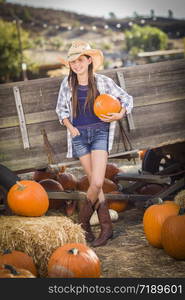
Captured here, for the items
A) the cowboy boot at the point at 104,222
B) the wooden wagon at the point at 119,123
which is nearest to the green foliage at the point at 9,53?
the wooden wagon at the point at 119,123

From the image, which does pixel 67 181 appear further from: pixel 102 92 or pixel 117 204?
pixel 102 92

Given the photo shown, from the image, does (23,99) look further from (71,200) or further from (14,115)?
(71,200)

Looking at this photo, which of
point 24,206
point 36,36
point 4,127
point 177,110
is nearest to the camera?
point 24,206

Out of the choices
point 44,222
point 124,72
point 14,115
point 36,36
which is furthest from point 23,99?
point 36,36

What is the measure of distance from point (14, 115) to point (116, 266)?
4.95ft

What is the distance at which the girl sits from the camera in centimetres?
379

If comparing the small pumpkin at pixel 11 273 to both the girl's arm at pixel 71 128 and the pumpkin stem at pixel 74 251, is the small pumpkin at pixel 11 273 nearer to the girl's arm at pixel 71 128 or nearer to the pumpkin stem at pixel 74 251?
the pumpkin stem at pixel 74 251

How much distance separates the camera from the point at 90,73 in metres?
3.82

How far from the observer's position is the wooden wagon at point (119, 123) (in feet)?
13.3

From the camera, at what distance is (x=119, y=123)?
4.24 m

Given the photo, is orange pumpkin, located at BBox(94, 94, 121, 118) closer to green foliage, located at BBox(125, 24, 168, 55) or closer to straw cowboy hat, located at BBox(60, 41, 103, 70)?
straw cowboy hat, located at BBox(60, 41, 103, 70)

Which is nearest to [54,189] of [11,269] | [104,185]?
[104,185]

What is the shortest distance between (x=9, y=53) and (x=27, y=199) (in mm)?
20344

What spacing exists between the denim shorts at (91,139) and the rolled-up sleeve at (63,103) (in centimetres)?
17
